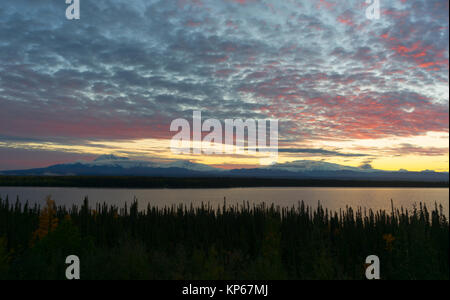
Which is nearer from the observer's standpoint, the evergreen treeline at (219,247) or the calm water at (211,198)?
the evergreen treeline at (219,247)

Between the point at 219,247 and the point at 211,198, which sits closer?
the point at 219,247

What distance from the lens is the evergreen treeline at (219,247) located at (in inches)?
469

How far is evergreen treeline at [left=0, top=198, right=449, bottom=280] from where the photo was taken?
11906mm

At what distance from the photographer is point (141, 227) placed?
871 inches

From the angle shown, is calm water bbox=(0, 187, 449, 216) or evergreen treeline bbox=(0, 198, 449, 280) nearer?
evergreen treeline bbox=(0, 198, 449, 280)

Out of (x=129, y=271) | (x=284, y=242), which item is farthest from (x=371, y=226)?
(x=129, y=271)

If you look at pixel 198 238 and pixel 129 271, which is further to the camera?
pixel 198 238

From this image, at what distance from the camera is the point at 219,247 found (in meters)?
19.1

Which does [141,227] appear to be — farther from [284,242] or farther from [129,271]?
[129,271]
